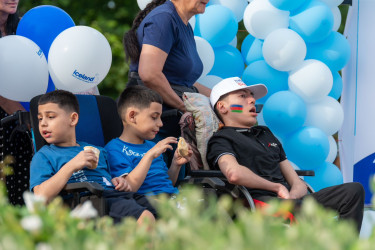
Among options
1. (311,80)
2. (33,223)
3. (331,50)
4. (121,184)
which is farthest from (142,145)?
(33,223)

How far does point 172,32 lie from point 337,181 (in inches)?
76.6

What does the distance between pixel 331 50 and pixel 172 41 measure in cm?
169

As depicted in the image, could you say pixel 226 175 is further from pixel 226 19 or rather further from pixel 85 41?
pixel 226 19

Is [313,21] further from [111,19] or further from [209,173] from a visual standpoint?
[111,19]

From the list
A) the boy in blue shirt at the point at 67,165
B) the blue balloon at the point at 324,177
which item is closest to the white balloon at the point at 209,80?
the blue balloon at the point at 324,177

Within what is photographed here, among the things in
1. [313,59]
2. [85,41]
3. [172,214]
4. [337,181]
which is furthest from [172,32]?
[172,214]

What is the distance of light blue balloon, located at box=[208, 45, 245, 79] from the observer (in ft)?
15.0

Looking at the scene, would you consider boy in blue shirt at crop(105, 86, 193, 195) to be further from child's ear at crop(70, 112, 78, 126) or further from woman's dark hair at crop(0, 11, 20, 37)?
woman's dark hair at crop(0, 11, 20, 37)

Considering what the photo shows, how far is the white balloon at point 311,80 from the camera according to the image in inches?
172

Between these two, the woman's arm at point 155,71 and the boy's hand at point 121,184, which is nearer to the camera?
the boy's hand at point 121,184

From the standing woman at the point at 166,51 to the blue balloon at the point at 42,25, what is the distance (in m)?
0.47

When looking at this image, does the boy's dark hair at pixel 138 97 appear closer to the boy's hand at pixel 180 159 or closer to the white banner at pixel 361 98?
the boy's hand at pixel 180 159

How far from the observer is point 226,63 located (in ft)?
15.0

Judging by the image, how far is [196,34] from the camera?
461 centimetres
